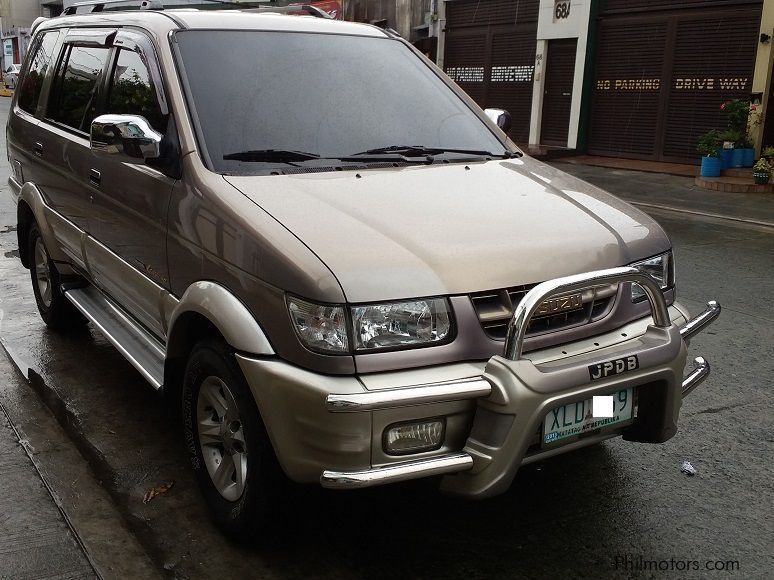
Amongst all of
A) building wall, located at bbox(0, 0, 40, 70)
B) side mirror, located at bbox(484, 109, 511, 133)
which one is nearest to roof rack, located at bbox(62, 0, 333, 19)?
side mirror, located at bbox(484, 109, 511, 133)

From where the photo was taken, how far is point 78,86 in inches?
184

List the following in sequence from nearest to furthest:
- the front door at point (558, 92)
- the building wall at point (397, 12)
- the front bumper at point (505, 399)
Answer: the front bumper at point (505, 399), the front door at point (558, 92), the building wall at point (397, 12)

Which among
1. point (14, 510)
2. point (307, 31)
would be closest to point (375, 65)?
point (307, 31)

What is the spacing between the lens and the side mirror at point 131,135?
3.35 metres

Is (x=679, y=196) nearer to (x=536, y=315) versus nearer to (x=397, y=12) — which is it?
(x=536, y=315)

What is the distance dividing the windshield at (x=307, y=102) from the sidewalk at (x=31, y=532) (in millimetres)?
1513

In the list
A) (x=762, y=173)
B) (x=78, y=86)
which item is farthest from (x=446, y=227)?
(x=762, y=173)

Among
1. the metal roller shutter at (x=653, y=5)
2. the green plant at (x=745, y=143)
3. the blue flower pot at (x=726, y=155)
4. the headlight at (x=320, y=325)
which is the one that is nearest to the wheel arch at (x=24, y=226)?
the headlight at (x=320, y=325)

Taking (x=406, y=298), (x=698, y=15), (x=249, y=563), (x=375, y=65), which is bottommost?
(x=249, y=563)

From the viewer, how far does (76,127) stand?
4598mm

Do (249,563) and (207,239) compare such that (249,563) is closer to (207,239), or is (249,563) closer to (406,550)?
(406,550)

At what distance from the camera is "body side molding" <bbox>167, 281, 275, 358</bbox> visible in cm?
274

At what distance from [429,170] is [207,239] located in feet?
3.44

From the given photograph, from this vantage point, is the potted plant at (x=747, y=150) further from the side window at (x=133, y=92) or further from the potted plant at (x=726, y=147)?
the side window at (x=133, y=92)
